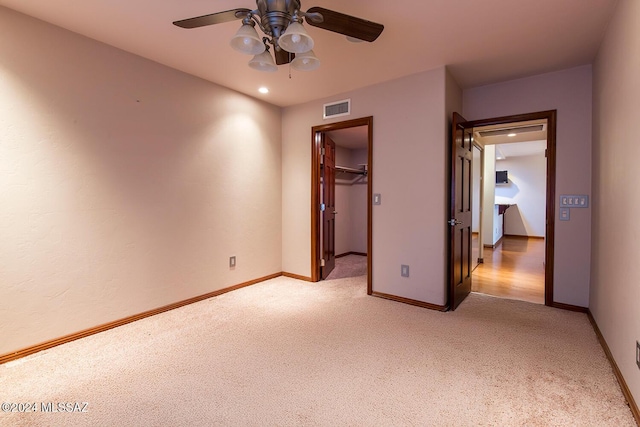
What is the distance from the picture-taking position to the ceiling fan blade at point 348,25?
5.23 ft

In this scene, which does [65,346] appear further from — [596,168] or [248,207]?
[596,168]

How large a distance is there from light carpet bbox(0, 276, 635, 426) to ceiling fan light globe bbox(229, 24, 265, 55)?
2.01 meters

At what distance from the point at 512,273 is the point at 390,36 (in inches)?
156

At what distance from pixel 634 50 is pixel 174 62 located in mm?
3400

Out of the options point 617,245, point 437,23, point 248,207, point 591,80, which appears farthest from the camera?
point 248,207

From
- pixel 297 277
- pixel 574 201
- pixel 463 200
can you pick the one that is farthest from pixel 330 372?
pixel 574 201

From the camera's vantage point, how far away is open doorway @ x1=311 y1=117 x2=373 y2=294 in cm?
395

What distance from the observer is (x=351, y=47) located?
2609mm

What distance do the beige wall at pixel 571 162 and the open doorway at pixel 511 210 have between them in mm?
297

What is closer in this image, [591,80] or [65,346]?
[65,346]

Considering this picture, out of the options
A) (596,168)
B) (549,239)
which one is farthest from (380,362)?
(596,168)

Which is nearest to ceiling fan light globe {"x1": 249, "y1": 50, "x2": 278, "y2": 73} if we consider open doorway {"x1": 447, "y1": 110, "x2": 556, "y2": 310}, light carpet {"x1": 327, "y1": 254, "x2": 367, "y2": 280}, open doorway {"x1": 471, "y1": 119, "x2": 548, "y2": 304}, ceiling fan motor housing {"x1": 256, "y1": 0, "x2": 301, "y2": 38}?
ceiling fan motor housing {"x1": 256, "y1": 0, "x2": 301, "y2": 38}

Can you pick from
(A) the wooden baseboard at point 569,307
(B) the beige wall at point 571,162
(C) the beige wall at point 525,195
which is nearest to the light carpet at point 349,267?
(A) the wooden baseboard at point 569,307

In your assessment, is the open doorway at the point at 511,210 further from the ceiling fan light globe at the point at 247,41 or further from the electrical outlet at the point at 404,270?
→ the ceiling fan light globe at the point at 247,41
